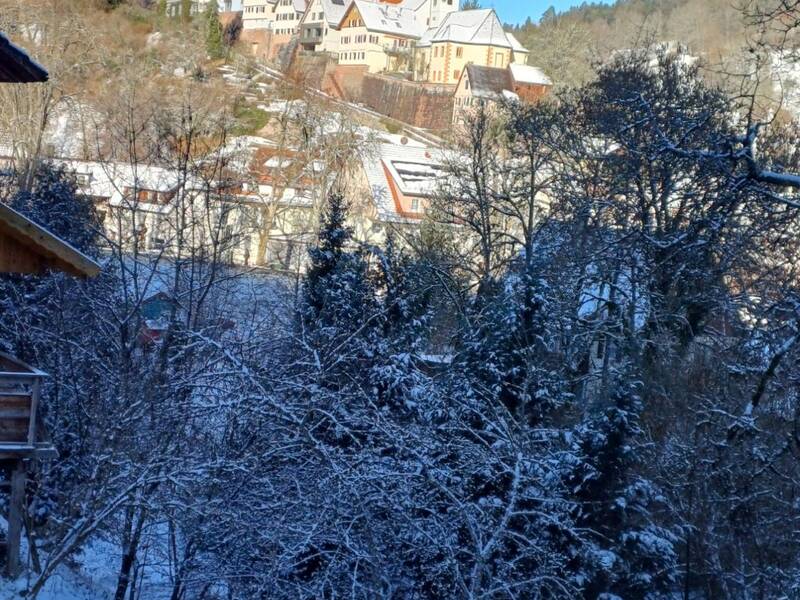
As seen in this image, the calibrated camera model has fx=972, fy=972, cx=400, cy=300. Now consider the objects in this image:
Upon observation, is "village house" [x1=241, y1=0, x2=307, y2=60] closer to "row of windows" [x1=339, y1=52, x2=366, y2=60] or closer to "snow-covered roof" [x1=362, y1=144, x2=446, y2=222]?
"row of windows" [x1=339, y1=52, x2=366, y2=60]

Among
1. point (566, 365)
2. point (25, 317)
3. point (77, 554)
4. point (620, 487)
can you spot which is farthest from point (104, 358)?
point (620, 487)

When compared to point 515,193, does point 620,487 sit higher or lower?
lower

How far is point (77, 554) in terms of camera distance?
15.0 meters

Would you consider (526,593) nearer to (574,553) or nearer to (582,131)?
(574,553)

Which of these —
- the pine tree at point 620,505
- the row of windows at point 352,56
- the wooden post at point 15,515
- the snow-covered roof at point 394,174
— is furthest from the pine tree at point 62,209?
the row of windows at point 352,56

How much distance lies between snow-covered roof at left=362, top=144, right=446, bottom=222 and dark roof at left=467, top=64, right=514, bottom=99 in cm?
1972

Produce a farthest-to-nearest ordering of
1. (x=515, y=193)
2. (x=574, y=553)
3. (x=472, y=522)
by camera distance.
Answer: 1. (x=515, y=193)
2. (x=574, y=553)
3. (x=472, y=522)

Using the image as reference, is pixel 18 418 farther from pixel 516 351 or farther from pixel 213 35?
pixel 213 35

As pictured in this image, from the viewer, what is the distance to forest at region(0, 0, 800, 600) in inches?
286

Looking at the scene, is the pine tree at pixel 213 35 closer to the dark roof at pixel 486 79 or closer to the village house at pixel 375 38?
the village house at pixel 375 38

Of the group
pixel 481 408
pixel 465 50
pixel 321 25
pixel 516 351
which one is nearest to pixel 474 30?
pixel 465 50

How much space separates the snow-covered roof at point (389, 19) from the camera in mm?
89188

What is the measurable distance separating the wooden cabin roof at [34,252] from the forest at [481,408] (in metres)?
1.44

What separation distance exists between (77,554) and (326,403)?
27.8ft
